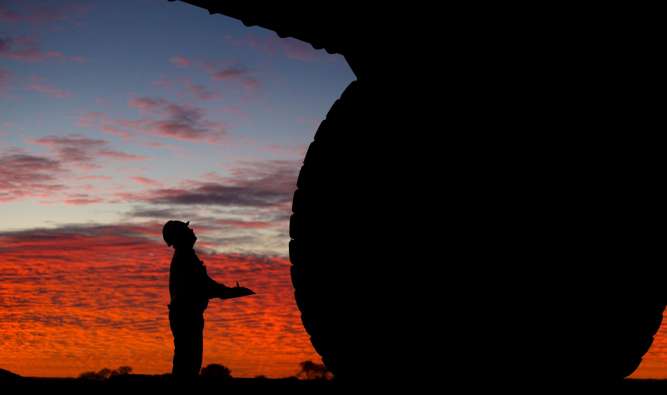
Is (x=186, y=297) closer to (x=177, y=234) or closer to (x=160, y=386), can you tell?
(x=177, y=234)

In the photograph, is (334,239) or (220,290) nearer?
(334,239)

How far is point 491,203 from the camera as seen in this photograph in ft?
13.7

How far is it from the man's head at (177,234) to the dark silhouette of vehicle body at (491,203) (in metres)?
3.23

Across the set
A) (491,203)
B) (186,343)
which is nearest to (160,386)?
(186,343)

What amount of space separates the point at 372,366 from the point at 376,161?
1.02m

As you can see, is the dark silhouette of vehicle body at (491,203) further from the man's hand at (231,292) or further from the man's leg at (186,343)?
the man's leg at (186,343)

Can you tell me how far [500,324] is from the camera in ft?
13.7

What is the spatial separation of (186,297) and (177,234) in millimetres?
553

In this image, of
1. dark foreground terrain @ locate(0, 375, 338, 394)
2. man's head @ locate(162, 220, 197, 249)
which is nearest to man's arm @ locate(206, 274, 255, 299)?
man's head @ locate(162, 220, 197, 249)

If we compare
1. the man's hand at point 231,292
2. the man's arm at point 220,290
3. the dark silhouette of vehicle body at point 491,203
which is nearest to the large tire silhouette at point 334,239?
the dark silhouette of vehicle body at point 491,203

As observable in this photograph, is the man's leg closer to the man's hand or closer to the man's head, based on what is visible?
the man's hand

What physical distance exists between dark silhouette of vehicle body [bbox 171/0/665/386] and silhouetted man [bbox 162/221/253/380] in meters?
3.19

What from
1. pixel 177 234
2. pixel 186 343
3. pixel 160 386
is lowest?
pixel 160 386

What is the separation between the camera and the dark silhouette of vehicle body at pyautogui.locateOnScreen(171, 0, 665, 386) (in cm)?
416
